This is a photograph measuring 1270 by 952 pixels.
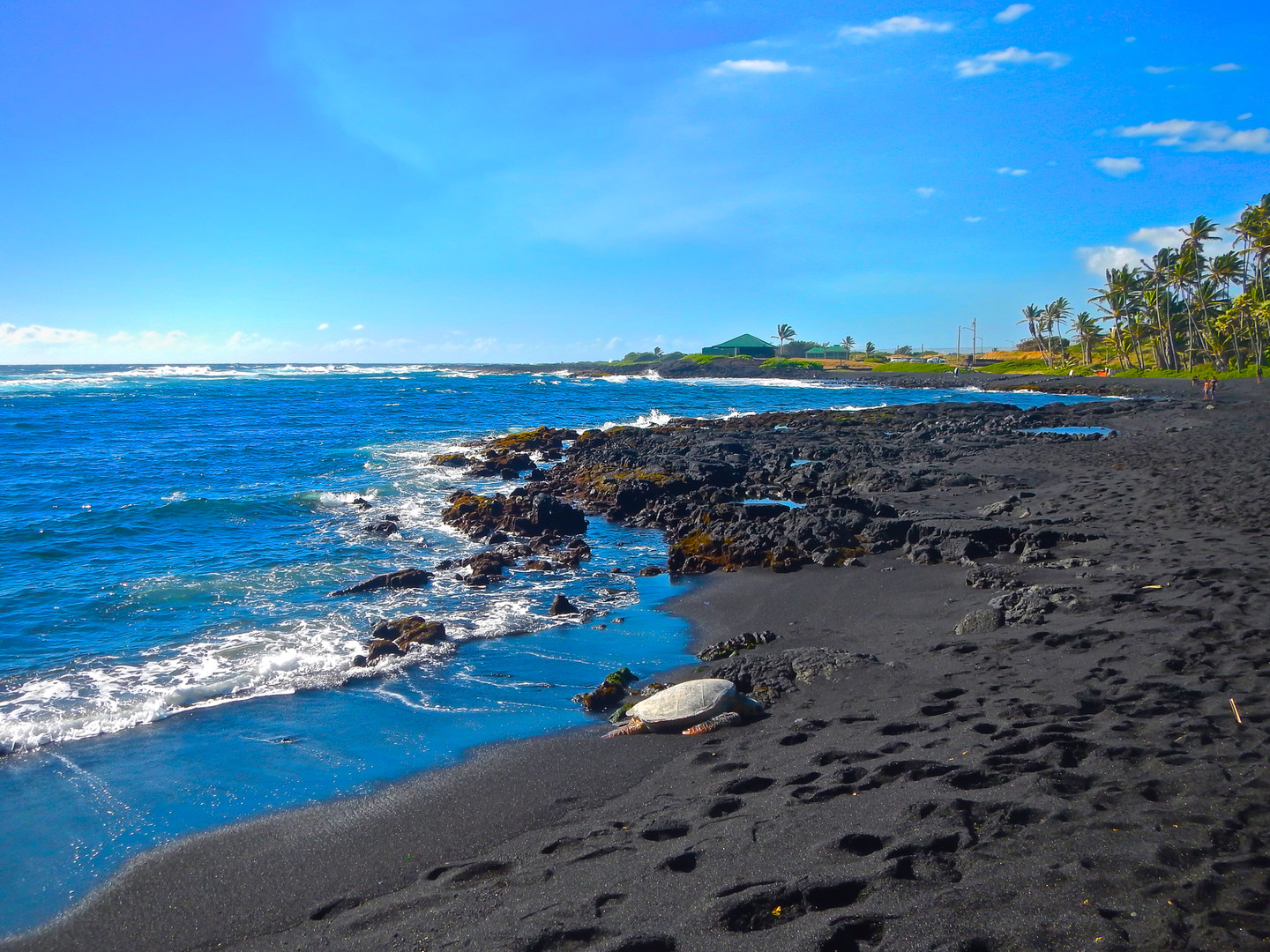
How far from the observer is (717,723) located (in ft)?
24.1

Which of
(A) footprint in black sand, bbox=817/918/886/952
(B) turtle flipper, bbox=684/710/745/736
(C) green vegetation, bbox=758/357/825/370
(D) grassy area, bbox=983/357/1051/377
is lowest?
(B) turtle flipper, bbox=684/710/745/736

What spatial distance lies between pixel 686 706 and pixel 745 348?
438 ft

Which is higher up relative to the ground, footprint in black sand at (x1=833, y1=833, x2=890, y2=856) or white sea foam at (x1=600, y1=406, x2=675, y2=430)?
white sea foam at (x1=600, y1=406, x2=675, y2=430)

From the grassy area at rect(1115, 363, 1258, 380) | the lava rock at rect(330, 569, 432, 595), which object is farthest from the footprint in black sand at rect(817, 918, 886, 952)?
the grassy area at rect(1115, 363, 1258, 380)

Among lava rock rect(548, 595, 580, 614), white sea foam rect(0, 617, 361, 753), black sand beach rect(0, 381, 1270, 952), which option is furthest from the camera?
lava rock rect(548, 595, 580, 614)

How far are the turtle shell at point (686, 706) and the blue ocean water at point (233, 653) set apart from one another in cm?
110

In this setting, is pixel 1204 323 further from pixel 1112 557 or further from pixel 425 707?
pixel 425 707

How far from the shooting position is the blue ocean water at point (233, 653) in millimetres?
6707

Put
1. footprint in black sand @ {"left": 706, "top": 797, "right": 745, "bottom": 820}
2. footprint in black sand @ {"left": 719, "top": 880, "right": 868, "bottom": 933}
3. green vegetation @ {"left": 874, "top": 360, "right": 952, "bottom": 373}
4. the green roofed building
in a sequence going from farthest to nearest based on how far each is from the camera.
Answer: the green roofed building → green vegetation @ {"left": 874, "top": 360, "right": 952, "bottom": 373} → footprint in black sand @ {"left": 706, "top": 797, "right": 745, "bottom": 820} → footprint in black sand @ {"left": 719, "top": 880, "right": 868, "bottom": 933}

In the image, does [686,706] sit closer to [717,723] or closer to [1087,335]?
[717,723]

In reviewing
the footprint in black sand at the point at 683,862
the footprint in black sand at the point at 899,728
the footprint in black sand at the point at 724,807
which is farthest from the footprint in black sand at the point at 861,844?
the footprint in black sand at the point at 899,728

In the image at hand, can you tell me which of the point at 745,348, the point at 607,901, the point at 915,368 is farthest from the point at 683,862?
the point at 745,348

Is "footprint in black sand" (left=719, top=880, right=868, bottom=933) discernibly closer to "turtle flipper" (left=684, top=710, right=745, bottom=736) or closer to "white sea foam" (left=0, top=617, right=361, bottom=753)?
"turtle flipper" (left=684, top=710, right=745, bottom=736)

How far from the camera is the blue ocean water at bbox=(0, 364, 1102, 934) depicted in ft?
22.0
